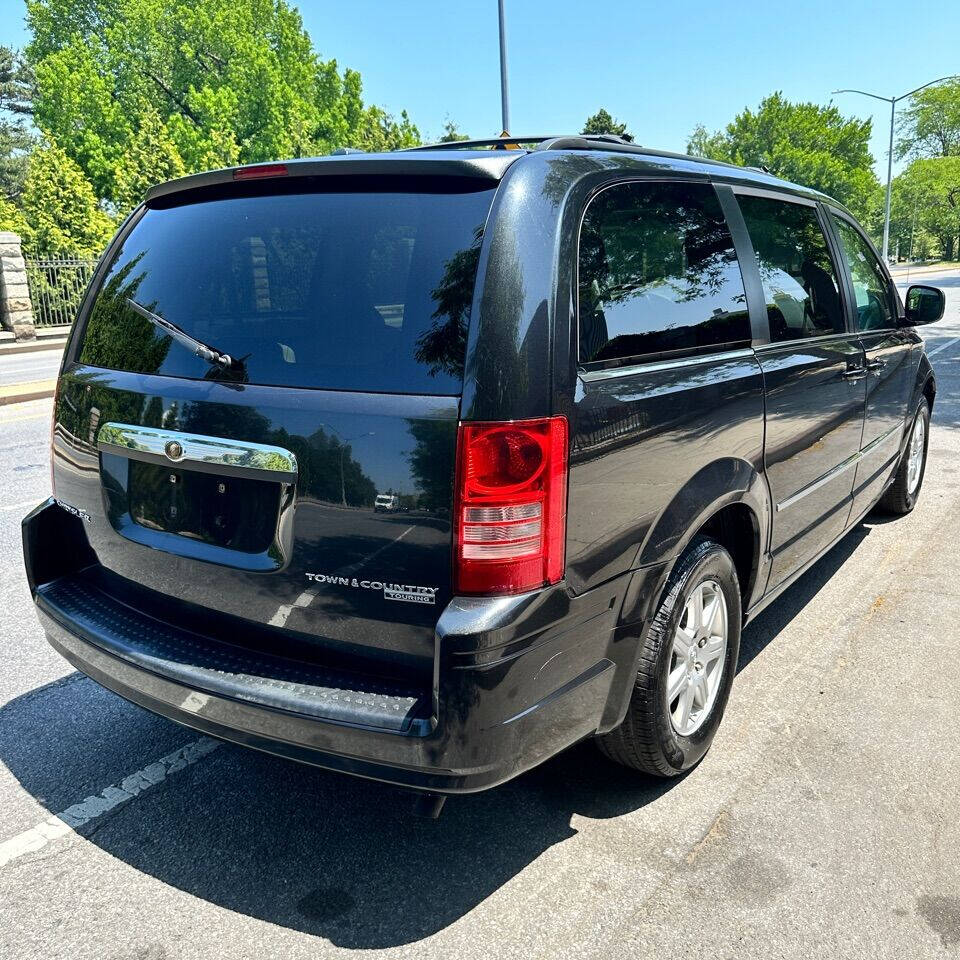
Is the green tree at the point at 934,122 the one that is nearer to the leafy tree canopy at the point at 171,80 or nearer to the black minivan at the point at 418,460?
the leafy tree canopy at the point at 171,80

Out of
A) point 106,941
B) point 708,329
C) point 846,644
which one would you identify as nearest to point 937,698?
point 846,644

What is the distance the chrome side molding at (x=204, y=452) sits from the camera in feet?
7.11

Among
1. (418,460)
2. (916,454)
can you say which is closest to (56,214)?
(916,454)

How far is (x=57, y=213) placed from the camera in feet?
89.1

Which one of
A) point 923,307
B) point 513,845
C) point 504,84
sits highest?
point 504,84

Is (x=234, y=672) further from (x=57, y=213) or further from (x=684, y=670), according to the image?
(x=57, y=213)

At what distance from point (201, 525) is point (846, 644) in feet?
9.54

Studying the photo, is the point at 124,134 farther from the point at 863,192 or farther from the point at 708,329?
the point at 863,192

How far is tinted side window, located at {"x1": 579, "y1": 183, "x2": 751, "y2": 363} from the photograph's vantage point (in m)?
2.30

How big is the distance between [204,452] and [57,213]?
29.0m

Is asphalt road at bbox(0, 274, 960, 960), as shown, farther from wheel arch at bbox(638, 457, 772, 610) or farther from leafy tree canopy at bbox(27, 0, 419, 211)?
leafy tree canopy at bbox(27, 0, 419, 211)

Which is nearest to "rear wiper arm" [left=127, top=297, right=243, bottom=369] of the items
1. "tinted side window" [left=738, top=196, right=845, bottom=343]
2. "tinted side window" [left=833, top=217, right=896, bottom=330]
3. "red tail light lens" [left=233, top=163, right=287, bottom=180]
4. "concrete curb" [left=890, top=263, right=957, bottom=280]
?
"red tail light lens" [left=233, top=163, right=287, bottom=180]

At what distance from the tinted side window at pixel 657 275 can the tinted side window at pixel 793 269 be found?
285 millimetres

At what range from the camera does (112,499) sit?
2559 mm
